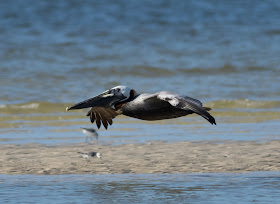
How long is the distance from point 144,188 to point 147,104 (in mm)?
771

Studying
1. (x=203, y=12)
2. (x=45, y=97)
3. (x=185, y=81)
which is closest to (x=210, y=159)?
(x=45, y=97)

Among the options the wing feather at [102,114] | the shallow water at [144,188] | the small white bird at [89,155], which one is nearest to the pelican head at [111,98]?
the wing feather at [102,114]

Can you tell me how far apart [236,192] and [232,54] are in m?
14.7

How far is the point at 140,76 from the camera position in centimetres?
1805

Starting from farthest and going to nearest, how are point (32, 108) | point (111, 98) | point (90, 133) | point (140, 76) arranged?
point (140, 76), point (32, 108), point (90, 133), point (111, 98)

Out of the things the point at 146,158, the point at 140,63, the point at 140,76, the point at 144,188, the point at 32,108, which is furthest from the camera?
the point at 140,63

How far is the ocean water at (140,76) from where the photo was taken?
22.6ft

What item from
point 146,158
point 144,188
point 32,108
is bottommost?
Answer: point 144,188

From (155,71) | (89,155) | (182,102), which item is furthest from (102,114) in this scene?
(155,71)

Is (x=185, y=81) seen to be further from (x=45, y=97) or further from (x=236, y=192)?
(x=236, y=192)

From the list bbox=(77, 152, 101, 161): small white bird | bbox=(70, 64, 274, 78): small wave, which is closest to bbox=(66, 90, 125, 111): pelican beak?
bbox=(77, 152, 101, 161): small white bird

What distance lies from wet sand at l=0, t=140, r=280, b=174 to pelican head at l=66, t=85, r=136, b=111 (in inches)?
37.6

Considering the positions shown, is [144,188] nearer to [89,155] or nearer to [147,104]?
[147,104]

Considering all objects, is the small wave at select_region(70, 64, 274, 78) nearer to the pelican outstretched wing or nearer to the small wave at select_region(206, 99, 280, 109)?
the small wave at select_region(206, 99, 280, 109)
